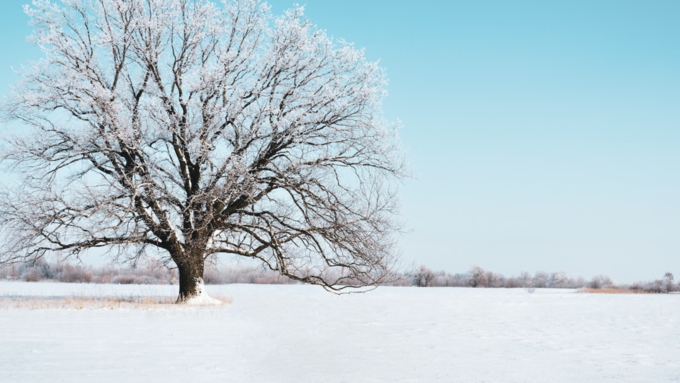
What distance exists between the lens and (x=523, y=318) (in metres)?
16.0

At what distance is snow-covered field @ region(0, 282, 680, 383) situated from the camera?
749cm

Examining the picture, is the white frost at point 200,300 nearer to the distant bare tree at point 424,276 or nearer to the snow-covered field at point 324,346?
the snow-covered field at point 324,346

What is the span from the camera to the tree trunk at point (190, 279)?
17.9 meters

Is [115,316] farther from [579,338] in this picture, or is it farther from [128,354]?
[579,338]

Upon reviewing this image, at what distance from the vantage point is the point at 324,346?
9.92m

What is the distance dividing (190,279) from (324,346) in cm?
919

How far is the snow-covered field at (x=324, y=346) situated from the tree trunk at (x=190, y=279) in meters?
1.66

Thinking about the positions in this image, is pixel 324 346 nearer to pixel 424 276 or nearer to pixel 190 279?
pixel 190 279

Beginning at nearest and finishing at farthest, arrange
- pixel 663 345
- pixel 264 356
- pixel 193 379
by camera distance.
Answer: pixel 193 379 < pixel 264 356 < pixel 663 345

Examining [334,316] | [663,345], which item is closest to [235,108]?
[334,316]

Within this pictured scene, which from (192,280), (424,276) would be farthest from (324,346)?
(424,276)

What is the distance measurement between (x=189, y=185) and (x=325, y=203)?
437cm

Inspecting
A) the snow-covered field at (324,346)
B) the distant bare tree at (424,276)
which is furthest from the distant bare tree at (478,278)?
the snow-covered field at (324,346)

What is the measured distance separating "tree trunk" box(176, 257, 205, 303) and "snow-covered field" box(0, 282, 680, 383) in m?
1.66
